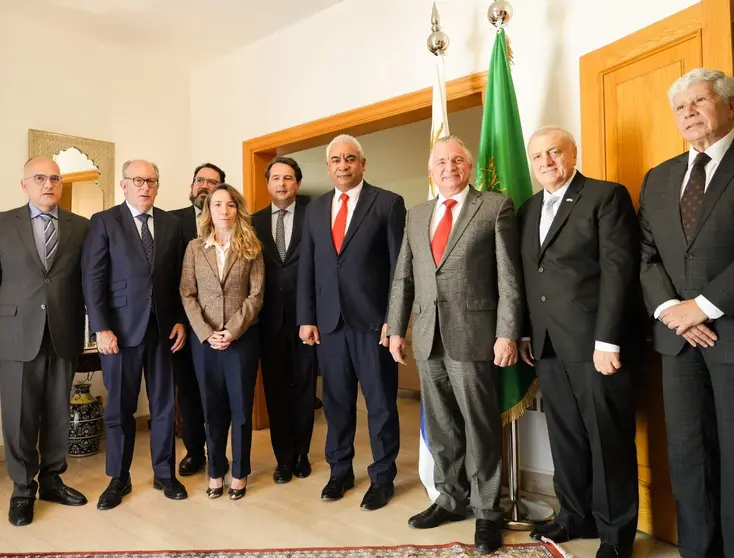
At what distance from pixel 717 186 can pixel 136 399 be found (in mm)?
2592

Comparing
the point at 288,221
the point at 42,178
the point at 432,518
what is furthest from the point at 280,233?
the point at 432,518

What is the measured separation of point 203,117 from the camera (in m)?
4.78

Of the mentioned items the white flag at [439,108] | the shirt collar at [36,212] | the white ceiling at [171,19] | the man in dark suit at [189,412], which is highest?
the white ceiling at [171,19]

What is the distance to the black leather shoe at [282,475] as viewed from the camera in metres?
3.10

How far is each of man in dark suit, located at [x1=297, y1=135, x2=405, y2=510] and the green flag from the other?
0.46 metres

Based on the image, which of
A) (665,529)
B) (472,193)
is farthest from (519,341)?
(665,529)

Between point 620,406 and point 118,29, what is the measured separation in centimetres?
392

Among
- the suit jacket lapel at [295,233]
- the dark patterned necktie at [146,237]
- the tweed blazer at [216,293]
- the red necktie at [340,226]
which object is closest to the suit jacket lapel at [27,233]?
the dark patterned necktie at [146,237]

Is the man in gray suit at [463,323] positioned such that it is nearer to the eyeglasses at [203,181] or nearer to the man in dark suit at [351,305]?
the man in dark suit at [351,305]

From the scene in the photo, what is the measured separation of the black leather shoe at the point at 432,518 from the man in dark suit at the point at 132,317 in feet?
3.81

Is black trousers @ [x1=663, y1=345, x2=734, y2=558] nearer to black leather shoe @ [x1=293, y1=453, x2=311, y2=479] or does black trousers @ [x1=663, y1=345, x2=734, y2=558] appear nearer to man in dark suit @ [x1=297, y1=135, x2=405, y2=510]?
man in dark suit @ [x1=297, y1=135, x2=405, y2=510]

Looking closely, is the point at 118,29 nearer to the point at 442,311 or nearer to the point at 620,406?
the point at 442,311

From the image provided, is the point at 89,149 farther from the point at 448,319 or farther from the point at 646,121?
the point at 646,121

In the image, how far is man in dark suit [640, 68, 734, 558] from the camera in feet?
5.87
